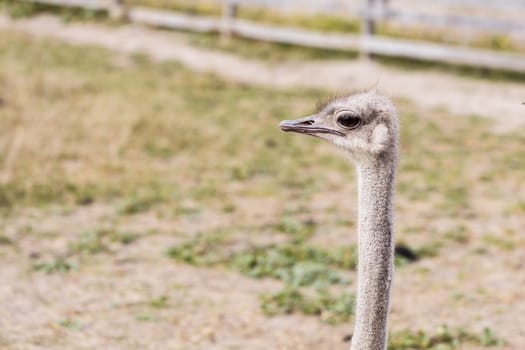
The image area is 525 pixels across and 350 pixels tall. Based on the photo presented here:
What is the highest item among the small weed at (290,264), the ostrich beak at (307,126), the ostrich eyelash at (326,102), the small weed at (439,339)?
the ostrich eyelash at (326,102)

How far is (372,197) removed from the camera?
2.73 metres

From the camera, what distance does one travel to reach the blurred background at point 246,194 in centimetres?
453

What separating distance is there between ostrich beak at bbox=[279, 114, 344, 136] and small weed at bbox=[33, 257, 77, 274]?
96.9 inches

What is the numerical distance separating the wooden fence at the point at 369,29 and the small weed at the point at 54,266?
283 inches

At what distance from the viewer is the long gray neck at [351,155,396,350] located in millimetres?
2688

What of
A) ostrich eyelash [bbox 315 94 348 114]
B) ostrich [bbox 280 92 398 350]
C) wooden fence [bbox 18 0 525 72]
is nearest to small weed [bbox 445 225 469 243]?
ostrich eyelash [bbox 315 94 348 114]

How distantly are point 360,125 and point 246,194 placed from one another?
3.90 m

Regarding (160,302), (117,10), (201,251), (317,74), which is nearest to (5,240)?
(201,251)

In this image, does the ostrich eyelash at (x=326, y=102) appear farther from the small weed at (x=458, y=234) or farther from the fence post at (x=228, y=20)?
the fence post at (x=228, y=20)

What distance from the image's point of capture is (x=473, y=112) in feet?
31.7

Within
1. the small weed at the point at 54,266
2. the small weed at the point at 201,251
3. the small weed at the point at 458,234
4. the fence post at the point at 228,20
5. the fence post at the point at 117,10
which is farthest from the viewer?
the fence post at the point at 117,10

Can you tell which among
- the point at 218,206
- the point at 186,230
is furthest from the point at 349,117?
the point at 218,206

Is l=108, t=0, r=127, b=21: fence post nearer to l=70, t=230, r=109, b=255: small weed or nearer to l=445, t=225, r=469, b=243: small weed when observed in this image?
l=70, t=230, r=109, b=255: small weed

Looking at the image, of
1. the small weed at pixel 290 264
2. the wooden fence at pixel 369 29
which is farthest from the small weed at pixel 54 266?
the wooden fence at pixel 369 29
